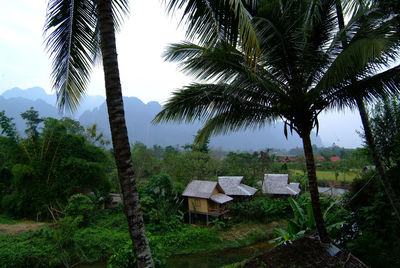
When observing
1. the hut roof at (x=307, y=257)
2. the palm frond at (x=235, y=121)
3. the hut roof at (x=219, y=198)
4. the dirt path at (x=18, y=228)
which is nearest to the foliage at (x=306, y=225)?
the hut roof at (x=307, y=257)

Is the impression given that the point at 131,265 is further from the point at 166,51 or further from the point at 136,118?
the point at 136,118

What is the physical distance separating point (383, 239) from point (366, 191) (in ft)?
4.81

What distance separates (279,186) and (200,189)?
5938 mm

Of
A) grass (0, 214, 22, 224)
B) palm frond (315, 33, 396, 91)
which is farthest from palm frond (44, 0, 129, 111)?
grass (0, 214, 22, 224)

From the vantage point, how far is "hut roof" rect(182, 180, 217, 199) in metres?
13.9

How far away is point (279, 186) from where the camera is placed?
16.4 meters

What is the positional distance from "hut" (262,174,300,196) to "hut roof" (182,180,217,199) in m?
4.63

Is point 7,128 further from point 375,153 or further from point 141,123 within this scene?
point 141,123

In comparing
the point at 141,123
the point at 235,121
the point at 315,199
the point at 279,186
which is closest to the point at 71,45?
the point at 235,121

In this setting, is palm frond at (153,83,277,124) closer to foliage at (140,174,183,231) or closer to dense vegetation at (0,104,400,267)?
dense vegetation at (0,104,400,267)

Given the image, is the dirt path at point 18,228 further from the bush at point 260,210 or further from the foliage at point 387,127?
the foliage at point 387,127

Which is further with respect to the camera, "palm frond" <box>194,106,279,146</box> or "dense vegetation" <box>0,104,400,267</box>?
"dense vegetation" <box>0,104,400,267</box>

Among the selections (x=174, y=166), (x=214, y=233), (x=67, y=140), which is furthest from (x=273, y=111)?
(x=174, y=166)

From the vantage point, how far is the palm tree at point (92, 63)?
6.79 ft
